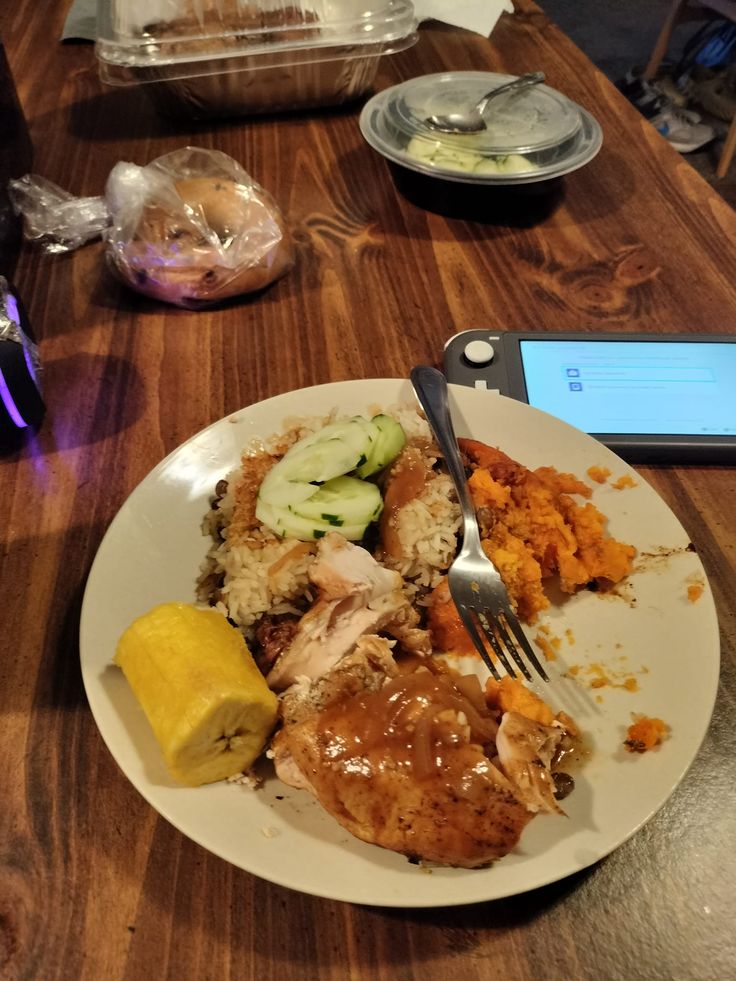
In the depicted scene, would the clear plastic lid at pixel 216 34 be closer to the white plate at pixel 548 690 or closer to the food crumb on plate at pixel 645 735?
the white plate at pixel 548 690

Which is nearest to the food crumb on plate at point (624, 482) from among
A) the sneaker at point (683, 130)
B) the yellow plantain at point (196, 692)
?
the yellow plantain at point (196, 692)

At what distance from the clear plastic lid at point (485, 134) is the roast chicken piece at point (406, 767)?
4.64ft

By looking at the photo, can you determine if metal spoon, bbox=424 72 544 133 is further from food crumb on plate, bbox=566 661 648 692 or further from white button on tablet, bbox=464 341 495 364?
food crumb on plate, bbox=566 661 648 692

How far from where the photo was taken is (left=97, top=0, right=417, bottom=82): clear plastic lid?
193cm

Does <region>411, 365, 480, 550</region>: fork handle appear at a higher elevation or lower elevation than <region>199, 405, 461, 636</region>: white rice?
higher

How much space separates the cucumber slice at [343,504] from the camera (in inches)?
42.6

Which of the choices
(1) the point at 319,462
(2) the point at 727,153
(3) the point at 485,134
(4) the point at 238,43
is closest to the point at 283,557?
(1) the point at 319,462

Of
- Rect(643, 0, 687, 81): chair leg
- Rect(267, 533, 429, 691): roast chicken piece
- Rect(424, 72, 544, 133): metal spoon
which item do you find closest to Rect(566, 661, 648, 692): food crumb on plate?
Rect(267, 533, 429, 691): roast chicken piece

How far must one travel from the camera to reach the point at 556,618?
107cm

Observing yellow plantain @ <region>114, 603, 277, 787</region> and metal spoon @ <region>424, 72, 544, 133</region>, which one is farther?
metal spoon @ <region>424, 72, 544, 133</region>

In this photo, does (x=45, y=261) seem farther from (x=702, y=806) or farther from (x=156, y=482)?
(x=702, y=806)

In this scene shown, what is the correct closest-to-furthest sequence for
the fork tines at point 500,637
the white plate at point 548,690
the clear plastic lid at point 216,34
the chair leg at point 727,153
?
the white plate at point 548,690, the fork tines at point 500,637, the clear plastic lid at point 216,34, the chair leg at point 727,153

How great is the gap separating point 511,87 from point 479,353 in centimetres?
95

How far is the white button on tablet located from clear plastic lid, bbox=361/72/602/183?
1.97 ft
